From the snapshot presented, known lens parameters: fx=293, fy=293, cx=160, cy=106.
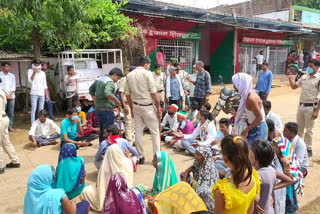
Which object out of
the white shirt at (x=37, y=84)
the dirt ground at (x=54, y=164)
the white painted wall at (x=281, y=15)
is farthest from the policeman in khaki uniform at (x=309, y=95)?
the white painted wall at (x=281, y=15)

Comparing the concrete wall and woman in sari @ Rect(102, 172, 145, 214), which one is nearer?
woman in sari @ Rect(102, 172, 145, 214)

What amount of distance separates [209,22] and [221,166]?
1044 centimetres

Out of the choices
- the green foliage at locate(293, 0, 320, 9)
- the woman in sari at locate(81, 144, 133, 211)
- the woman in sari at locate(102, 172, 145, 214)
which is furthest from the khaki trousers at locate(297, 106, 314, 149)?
the green foliage at locate(293, 0, 320, 9)

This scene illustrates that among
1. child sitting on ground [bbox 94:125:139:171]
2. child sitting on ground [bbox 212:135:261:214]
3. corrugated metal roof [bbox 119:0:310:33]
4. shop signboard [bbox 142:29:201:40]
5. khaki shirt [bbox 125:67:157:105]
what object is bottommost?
child sitting on ground [bbox 94:125:139:171]

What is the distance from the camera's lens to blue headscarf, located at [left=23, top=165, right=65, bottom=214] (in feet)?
7.70

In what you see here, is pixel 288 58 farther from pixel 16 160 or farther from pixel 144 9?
pixel 16 160

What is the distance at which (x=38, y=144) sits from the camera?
623 centimetres

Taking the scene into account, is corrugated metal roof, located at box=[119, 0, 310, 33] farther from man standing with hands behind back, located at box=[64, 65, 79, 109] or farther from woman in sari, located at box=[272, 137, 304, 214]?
woman in sari, located at box=[272, 137, 304, 214]

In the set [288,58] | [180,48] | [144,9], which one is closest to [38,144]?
[144,9]

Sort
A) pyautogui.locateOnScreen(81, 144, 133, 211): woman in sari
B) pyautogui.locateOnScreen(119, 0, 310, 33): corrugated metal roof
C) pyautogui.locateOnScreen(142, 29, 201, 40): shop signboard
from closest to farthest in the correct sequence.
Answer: pyautogui.locateOnScreen(81, 144, 133, 211): woman in sari → pyautogui.locateOnScreen(119, 0, 310, 33): corrugated metal roof → pyautogui.locateOnScreen(142, 29, 201, 40): shop signboard

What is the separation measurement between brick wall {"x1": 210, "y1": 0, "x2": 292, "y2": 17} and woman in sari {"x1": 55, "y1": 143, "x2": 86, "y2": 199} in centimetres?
2009

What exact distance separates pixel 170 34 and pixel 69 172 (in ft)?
35.1

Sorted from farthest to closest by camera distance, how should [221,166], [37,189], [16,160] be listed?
[16,160] < [221,166] < [37,189]

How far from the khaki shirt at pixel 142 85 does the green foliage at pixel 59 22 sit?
3.57 meters
